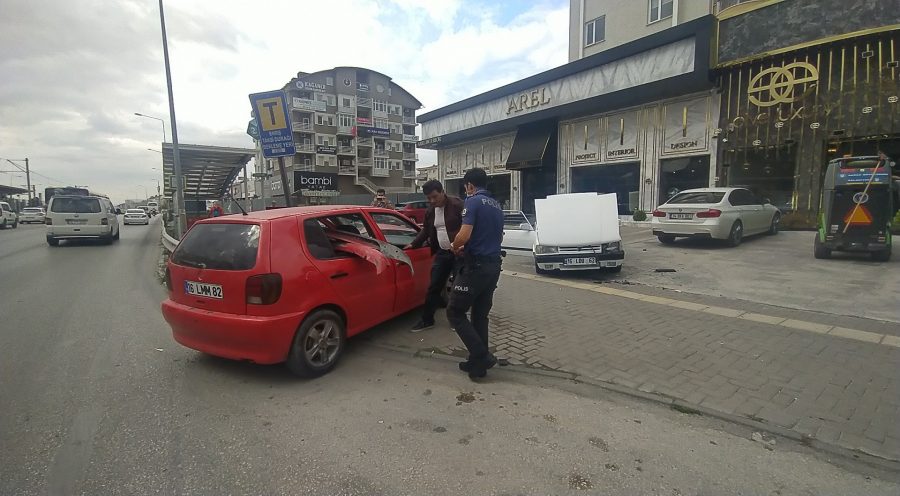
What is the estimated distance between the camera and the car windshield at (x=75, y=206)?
14.0 metres

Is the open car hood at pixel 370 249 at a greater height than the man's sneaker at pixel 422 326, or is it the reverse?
the open car hood at pixel 370 249

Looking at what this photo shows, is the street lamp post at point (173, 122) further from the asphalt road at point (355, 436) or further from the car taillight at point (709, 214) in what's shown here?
the car taillight at point (709, 214)

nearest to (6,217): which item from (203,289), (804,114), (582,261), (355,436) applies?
(203,289)

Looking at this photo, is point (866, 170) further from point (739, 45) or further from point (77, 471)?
point (77, 471)

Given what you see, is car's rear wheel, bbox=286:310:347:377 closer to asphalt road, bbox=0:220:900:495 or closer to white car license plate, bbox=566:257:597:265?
asphalt road, bbox=0:220:900:495

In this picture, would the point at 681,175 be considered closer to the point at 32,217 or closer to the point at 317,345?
the point at 317,345

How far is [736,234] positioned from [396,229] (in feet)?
31.9

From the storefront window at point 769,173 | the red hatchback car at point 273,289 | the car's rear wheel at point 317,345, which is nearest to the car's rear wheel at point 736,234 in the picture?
the storefront window at point 769,173

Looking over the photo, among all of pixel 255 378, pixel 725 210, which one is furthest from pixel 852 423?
pixel 725 210

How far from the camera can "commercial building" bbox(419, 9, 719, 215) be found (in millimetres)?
16312

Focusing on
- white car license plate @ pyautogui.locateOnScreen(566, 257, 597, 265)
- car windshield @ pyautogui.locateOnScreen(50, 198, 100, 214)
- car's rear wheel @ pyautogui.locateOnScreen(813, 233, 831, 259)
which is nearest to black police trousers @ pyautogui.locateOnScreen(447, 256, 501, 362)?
white car license plate @ pyautogui.locateOnScreen(566, 257, 597, 265)

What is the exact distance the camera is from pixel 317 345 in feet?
12.7

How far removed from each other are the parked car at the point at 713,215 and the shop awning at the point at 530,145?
1030cm

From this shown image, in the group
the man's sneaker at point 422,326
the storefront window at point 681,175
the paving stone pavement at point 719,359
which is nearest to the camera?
the paving stone pavement at point 719,359
